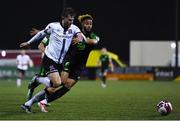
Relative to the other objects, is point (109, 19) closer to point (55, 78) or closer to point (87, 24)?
point (87, 24)

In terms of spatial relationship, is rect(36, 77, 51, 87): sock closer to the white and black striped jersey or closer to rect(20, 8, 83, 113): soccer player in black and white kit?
rect(20, 8, 83, 113): soccer player in black and white kit

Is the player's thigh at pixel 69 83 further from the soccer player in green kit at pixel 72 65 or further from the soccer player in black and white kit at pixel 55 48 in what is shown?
the soccer player in black and white kit at pixel 55 48

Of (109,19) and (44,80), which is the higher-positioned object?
(109,19)

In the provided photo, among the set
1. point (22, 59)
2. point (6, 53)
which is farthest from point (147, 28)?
point (22, 59)

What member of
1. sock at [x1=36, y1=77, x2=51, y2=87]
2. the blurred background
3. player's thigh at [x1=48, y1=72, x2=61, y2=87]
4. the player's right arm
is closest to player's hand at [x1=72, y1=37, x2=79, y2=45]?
the player's right arm

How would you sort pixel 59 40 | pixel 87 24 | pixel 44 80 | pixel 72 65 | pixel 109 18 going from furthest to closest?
1. pixel 109 18
2. pixel 44 80
3. pixel 72 65
4. pixel 59 40
5. pixel 87 24

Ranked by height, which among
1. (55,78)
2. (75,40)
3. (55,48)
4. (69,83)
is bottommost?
(69,83)

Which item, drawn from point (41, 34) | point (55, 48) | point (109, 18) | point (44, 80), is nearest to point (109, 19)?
point (109, 18)

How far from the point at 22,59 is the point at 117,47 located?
28289 mm

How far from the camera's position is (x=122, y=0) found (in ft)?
205

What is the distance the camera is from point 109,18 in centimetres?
6247

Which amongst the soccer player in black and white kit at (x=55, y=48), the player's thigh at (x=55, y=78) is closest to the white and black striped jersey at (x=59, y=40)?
the soccer player in black and white kit at (x=55, y=48)

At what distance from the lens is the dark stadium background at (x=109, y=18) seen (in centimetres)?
6103

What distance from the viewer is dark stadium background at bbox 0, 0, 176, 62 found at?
61031 millimetres
